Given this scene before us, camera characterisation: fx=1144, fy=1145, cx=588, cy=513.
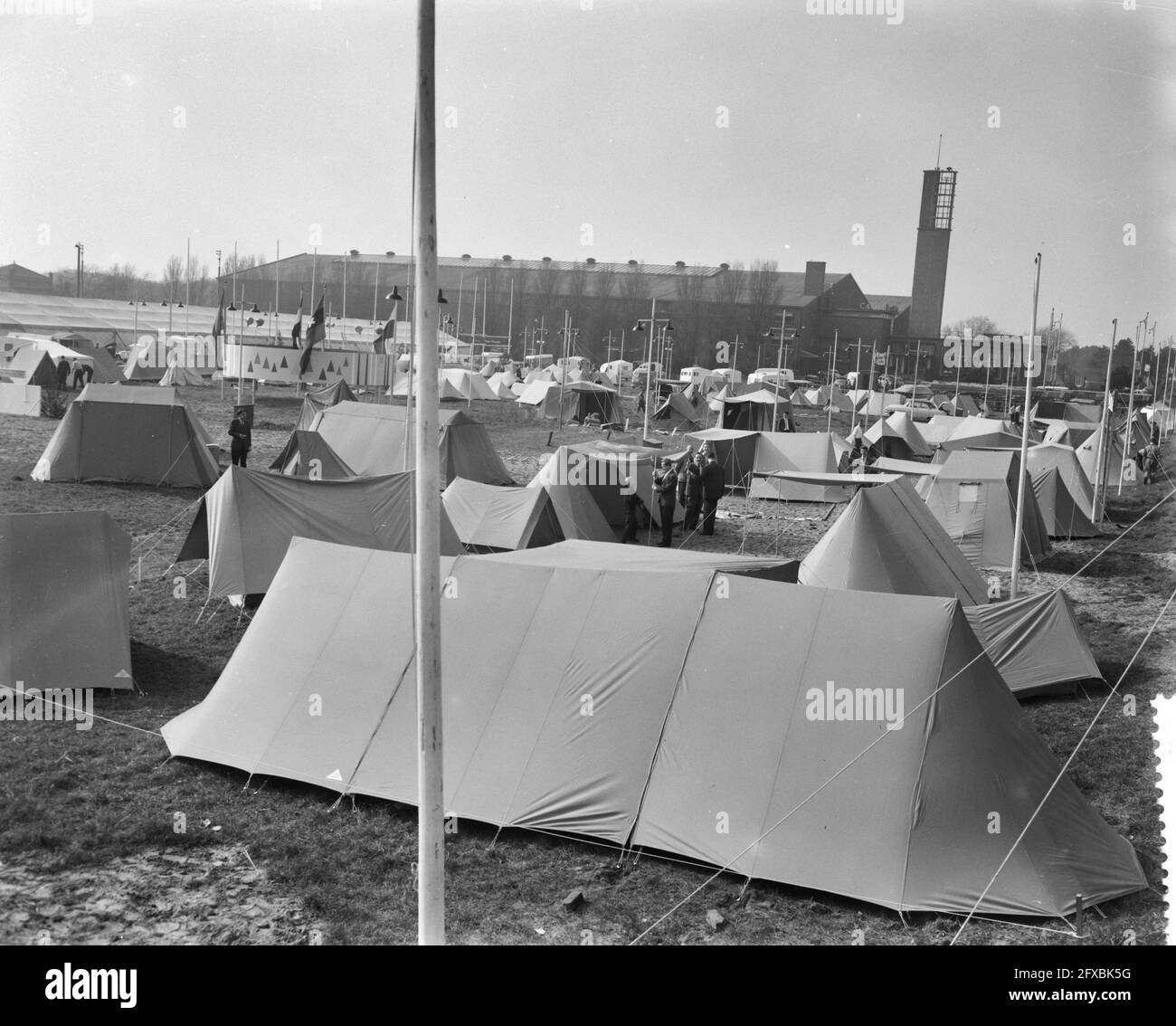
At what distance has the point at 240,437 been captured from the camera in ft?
67.9

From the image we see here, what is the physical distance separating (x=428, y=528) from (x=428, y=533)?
0.02 m

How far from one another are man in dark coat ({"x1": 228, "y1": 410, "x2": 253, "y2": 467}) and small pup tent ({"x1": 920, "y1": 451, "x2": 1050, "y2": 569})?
1189cm

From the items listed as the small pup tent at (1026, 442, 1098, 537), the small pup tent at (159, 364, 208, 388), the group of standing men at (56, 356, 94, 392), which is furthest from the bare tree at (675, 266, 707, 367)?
the small pup tent at (1026, 442, 1098, 537)

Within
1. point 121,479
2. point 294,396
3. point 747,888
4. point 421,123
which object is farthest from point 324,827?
point 294,396

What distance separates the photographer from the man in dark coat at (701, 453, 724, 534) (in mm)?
18688

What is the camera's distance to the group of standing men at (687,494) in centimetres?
1792

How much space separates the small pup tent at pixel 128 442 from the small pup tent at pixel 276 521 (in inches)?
310

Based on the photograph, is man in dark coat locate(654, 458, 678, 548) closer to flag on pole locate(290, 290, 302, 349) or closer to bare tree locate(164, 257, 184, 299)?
flag on pole locate(290, 290, 302, 349)

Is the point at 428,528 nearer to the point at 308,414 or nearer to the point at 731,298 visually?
the point at 308,414

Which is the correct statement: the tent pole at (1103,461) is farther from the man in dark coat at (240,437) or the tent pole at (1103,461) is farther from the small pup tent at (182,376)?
the small pup tent at (182,376)

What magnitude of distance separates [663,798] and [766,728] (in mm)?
772

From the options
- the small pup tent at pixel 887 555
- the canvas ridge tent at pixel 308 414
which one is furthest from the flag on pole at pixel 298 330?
the small pup tent at pixel 887 555

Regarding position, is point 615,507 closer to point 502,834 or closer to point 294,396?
point 502,834

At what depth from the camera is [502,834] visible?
726 cm
